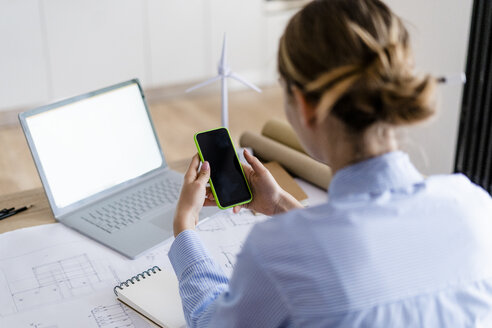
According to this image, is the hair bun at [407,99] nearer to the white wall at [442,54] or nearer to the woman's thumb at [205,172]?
the woman's thumb at [205,172]

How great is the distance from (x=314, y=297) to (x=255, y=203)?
22.1 inches

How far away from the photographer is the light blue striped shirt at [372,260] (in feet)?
2.37

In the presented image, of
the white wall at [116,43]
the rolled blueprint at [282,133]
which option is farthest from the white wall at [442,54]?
the white wall at [116,43]

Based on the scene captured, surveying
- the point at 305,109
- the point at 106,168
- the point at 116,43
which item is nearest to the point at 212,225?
the point at 106,168

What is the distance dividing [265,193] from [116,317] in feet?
1.29

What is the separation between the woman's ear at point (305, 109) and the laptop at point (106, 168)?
62cm

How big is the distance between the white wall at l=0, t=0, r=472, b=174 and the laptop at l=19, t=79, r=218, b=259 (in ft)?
5.88

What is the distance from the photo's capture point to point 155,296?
114cm

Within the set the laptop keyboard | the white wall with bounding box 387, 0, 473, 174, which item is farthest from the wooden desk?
the white wall with bounding box 387, 0, 473, 174

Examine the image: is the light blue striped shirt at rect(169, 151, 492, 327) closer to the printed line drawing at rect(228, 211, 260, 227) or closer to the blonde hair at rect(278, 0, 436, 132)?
the blonde hair at rect(278, 0, 436, 132)

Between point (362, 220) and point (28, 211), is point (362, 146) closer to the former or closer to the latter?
point (362, 220)

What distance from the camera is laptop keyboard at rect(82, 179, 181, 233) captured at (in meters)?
1.43

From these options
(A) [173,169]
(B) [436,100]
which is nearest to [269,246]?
(B) [436,100]

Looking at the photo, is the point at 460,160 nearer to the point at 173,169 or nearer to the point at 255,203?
the point at 173,169
